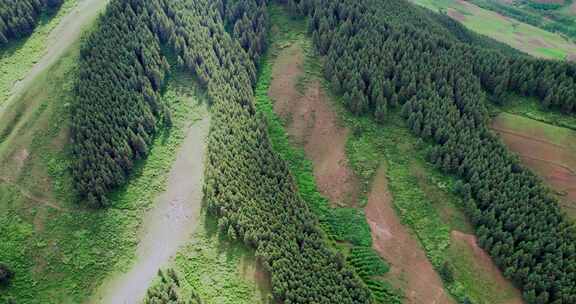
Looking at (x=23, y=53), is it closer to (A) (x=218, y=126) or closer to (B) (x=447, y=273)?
(A) (x=218, y=126)

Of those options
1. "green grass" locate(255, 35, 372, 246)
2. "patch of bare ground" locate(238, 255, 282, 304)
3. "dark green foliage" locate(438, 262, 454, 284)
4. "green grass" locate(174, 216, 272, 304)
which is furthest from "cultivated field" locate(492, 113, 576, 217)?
"green grass" locate(174, 216, 272, 304)

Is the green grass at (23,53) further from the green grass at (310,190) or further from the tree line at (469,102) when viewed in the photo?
the tree line at (469,102)

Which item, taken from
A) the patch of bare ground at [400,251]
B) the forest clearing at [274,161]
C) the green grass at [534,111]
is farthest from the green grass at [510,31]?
the patch of bare ground at [400,251]

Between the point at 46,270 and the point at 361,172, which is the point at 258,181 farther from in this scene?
the point at 46,270

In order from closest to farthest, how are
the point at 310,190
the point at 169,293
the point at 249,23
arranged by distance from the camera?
the point at 169,293, the point at 310,190, the point at 249,23

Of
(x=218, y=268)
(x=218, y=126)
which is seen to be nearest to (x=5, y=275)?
(x=218, y=268)

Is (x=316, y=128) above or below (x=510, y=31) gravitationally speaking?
above
